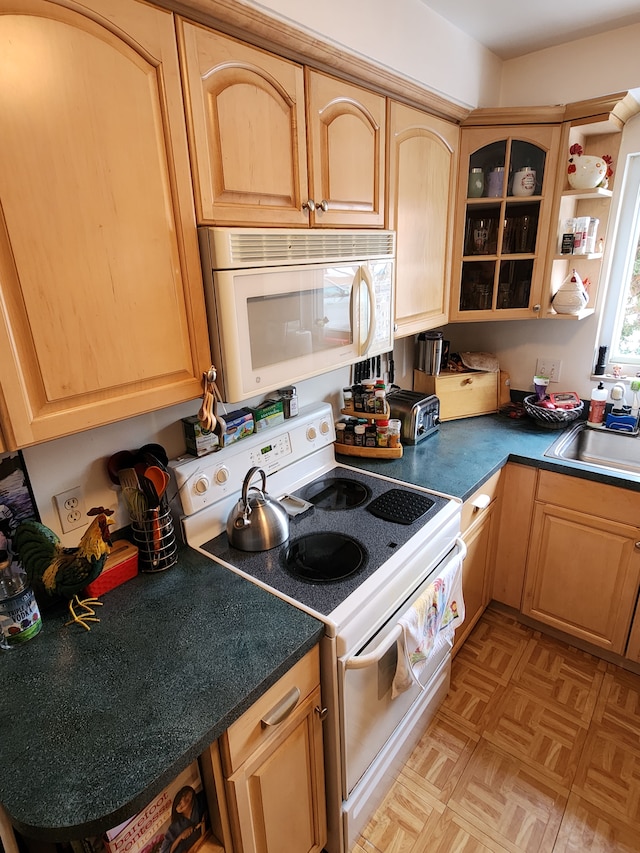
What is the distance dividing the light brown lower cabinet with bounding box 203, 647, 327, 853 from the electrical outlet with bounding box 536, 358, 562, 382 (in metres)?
1.81

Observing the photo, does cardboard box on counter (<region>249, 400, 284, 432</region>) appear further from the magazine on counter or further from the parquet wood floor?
the parquet wood floor

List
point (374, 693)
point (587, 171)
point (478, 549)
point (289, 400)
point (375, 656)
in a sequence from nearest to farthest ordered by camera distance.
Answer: point (375, 656) → point (374, 693) → point (289, 400) → point (587, 171) → point (478, 549)

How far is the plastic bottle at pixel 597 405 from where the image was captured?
6.78ft

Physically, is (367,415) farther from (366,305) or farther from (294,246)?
(294,246)

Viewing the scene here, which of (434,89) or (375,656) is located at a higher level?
(434,89)

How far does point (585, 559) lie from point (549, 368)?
91cm

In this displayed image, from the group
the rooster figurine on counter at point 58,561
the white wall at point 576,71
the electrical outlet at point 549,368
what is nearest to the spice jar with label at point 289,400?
the rooster figurine on counter at point 58,561

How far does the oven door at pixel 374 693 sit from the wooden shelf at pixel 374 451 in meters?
0.45

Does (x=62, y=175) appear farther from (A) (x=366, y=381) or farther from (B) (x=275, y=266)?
(A) (x=366, y=381)

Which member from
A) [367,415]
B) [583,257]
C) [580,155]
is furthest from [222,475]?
[580,155]

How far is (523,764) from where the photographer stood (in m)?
1.56

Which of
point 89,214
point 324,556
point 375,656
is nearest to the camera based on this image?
point 89,214

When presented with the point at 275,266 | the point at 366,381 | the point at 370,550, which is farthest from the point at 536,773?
the point at 275,266

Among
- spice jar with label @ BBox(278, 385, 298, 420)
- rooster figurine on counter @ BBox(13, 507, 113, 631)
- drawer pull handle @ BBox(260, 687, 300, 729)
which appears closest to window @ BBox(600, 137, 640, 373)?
spice jar with label @ BBox(278, 385, 298, 420)
